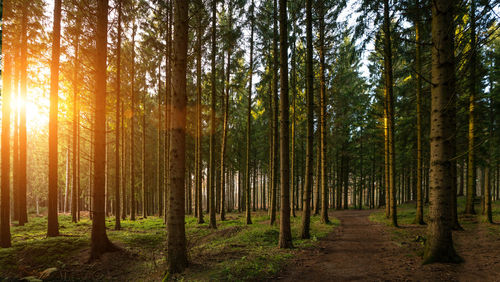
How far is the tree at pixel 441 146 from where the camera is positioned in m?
5.86

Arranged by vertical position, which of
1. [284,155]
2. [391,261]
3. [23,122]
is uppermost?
[23,122]

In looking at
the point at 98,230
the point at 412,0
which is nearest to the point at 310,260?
the point at 98,230

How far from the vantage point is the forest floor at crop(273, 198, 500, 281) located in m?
5.33

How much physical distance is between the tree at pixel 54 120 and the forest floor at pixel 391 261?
1119 cm

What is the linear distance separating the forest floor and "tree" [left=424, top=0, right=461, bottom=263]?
0.47 m

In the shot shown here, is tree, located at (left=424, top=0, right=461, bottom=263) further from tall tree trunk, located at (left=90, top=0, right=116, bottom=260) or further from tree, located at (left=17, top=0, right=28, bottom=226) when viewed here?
tree, located at (left=17, top=0, right=28, bottom=226)

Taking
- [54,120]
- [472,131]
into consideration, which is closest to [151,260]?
[54,120]

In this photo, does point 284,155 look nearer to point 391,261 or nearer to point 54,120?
point 391,261

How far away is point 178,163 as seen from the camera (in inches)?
250

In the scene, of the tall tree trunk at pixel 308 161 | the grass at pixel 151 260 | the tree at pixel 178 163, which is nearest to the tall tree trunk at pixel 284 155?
the grass at pixel 151 260

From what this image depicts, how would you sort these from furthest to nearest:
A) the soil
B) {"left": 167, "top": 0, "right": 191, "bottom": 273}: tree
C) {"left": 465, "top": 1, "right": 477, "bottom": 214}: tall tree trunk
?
{"left": 465, "top": 1, "right": 477, "bottom": 214}: tall tree trunk, {"left": 167, "top": 0, "right": 191, "bottom": 273}: tree, the soil

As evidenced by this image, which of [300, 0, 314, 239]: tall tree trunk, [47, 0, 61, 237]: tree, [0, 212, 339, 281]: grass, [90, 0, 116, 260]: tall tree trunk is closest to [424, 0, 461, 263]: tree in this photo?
[0, 212, 339, 281]: grass

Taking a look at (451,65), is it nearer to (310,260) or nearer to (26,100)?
(310,260)

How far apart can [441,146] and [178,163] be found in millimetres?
7185
